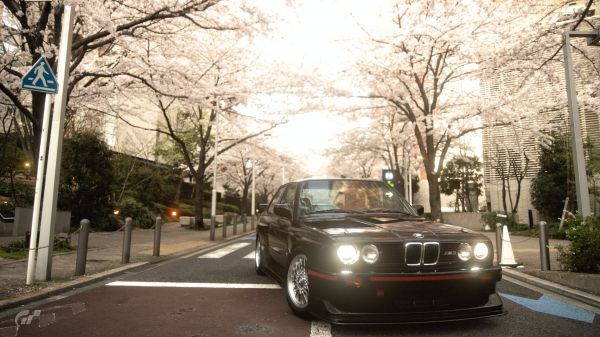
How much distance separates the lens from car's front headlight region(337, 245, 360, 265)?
3264mm

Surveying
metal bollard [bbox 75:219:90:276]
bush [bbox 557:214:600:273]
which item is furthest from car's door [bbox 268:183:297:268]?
bush [bbox 557:214:600:273]

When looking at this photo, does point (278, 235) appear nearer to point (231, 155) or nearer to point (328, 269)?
point (328, 269)

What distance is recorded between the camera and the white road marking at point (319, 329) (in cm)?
333

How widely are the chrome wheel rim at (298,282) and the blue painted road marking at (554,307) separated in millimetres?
2734

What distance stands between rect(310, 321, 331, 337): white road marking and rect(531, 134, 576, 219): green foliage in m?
18.7

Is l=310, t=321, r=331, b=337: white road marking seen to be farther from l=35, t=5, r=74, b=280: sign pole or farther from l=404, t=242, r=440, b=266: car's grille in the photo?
l=35, t=5, r=74, b=280: sign pole

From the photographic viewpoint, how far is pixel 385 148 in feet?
78.7

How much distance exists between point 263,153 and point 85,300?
68.7ft

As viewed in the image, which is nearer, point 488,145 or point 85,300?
point 85,300

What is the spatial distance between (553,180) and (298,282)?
63.8 feet

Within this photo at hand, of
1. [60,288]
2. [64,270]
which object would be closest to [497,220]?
[64,270]

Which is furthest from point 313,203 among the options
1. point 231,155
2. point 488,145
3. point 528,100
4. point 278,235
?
point 231,155

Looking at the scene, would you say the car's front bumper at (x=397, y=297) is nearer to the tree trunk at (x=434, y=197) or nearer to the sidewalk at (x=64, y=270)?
the sidewalk at (x=64, y=270)

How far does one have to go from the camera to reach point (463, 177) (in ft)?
88.5
